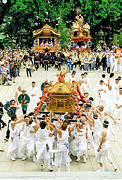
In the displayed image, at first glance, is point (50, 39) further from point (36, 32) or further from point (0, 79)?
point (0, 79)

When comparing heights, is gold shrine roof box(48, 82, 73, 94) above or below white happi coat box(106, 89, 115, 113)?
above

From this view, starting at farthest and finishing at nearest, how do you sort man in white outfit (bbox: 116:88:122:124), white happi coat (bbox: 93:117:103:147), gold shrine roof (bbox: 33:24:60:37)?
gold shrine roof (bbox: 33:24:60:37) < man in white outfit (bbox: 116:88:122:124) < white happi coat (bbox: 93:117:103:147)

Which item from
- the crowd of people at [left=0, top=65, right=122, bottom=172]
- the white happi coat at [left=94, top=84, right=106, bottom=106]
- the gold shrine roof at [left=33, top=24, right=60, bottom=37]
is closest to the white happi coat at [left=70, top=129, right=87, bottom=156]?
the crowd of people at [left=0, top=65, right=122, bottom=172]

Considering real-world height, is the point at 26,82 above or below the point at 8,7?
below

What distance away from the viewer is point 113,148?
1068 cm

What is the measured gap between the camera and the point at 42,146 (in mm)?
8898

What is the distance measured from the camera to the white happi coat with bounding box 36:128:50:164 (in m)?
8.80

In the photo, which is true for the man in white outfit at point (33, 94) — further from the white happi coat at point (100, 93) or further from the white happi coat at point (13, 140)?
the white happi coat at point (13, 140)

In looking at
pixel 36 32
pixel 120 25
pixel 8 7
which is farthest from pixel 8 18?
pixel 120 25

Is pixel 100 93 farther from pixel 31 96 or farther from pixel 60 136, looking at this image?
pixel 60 136

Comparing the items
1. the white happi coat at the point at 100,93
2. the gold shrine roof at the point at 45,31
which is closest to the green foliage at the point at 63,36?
the gold shrine roof at the point at 45,31

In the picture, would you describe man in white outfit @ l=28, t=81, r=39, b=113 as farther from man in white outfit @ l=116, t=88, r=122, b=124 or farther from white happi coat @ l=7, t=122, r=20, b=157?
white happi coat @ l=7, t=122, r=20, b=157

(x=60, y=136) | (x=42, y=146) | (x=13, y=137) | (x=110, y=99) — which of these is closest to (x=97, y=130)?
(x=60, y=136)

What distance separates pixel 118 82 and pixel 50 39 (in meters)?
20.1
